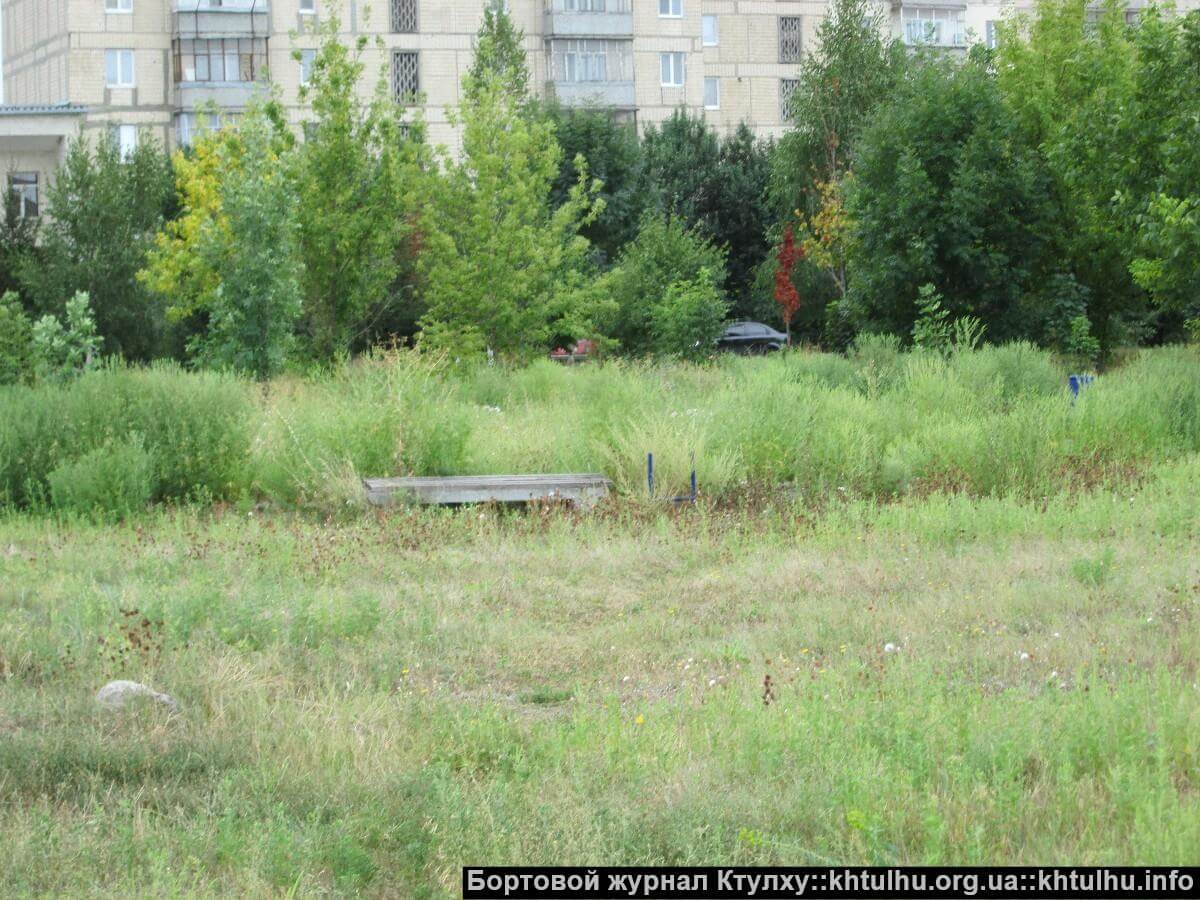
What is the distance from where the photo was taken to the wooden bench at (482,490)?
40.5 ft

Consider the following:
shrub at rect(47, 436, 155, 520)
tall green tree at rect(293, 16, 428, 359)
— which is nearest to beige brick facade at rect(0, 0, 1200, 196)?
tall green tree at rect(293, 16, 428, 359)

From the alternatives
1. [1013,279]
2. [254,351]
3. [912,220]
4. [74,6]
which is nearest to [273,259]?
[254,351]

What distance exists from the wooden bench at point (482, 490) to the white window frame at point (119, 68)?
43.2 metres

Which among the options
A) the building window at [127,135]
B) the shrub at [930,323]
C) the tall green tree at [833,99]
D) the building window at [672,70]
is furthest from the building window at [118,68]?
the shrub at [930,323]

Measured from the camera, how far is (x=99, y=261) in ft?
105

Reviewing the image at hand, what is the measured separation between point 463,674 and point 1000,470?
23.7ft

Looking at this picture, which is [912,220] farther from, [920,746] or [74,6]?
[74,6]

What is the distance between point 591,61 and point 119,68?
54.5ft

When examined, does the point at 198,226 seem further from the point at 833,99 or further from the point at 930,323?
the point at 833,99

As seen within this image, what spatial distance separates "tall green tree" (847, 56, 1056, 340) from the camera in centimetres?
2775

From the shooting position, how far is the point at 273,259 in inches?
880

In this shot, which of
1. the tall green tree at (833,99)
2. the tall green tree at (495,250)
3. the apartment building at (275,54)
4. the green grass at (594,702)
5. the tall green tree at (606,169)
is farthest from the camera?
the apartment building at (275,54)

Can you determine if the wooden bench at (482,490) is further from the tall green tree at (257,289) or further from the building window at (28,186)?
the building window at (28,186)

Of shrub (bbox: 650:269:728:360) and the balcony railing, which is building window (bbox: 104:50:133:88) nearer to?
the balcony railing
